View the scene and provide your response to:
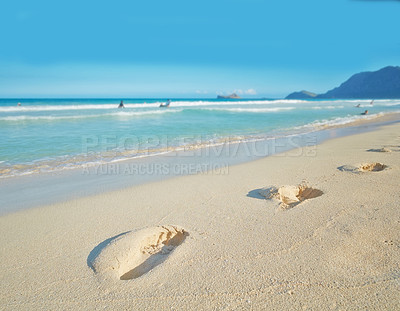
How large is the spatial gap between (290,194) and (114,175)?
12.3 ft

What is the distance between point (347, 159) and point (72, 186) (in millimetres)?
6132

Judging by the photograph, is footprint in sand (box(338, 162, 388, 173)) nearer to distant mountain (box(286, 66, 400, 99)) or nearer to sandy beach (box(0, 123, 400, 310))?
sandy beach (box(0, 123, 400, 310))

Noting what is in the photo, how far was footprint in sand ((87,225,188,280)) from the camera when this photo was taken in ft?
7.72

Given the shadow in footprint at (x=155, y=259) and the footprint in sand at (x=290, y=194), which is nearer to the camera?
the shadow in footprint at (x=155, y=259)

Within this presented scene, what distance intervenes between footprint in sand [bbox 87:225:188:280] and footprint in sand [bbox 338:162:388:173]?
3.76 m

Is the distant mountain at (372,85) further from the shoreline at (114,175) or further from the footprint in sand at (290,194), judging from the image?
the footprint in sand at (290,194)

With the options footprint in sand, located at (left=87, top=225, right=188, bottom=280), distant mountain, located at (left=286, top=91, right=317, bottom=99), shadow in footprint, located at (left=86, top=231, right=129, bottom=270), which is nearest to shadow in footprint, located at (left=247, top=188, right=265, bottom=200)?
footprint in sand, located at (left=87, top=225, right=188, bottom=280)

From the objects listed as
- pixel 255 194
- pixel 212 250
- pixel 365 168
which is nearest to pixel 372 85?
pixel 365 168

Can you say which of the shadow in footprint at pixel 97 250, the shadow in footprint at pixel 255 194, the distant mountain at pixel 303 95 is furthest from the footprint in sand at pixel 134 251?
the distant mountain at pixel 303 95

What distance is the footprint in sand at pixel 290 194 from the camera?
3.73 m

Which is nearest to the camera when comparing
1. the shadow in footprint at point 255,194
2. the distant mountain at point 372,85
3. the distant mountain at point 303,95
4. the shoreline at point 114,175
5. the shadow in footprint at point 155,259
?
the shadow in footprint at point 155,259

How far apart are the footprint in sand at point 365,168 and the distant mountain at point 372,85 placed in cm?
12283

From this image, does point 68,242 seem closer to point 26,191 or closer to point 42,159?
point 26,191

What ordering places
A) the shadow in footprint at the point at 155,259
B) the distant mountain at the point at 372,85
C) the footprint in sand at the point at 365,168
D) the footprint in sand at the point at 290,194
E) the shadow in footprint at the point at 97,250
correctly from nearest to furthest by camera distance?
the shadow in footprint at the point at 155,259
the shadow in footprint at the point at 97,250
the footprint in sand at the point at 290,194
the footprint in sand at the point at 365,168
the distant mountain at the point at 372,85
